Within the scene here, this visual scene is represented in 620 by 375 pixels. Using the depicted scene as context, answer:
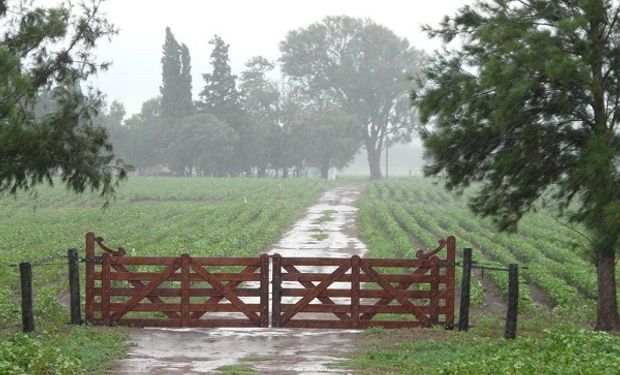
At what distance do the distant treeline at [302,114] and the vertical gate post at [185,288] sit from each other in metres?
83.5

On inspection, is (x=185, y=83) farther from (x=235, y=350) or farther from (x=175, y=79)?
(x=235, y=350)

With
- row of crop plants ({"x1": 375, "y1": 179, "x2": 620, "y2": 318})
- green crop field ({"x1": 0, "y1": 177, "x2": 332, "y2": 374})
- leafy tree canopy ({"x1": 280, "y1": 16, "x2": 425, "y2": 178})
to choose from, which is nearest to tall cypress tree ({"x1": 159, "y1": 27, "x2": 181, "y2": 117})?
leafy tree canopy ({"x1": 280, "y1": 16, "x2": 425, "y2": 178})

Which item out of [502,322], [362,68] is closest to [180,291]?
[502,322]

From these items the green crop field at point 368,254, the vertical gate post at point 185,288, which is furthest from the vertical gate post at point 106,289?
the vertical gate post at point 185,288

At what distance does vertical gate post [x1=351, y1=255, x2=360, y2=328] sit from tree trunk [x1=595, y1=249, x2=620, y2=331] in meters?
4.85

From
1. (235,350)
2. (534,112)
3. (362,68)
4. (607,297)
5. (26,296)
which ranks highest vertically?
(362,68)

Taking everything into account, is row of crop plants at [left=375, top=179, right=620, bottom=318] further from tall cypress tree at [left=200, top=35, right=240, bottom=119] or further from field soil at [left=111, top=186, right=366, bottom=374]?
tall cypress tree at [left=200, top=35, right=240, bottom=119]

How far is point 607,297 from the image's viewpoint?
16547 mm

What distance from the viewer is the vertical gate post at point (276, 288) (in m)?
15.0

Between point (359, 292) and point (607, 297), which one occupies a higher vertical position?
point (359, 292)

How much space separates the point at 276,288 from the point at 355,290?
4.57 ft

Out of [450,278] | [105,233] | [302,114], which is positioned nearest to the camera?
[450,278]

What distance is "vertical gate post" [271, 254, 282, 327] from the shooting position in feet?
49.3

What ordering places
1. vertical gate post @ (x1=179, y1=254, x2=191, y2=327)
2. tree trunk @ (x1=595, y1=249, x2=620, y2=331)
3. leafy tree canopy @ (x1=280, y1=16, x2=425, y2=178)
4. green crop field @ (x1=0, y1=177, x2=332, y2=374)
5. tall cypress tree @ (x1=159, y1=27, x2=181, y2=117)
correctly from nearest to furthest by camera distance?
green crop field @ (x1=0, y1=177, x2=332, y2=374), vertical gate post @ (x1=179, y1=254, x2=191, y2=327), tree trunk @ (x1=595, y1=249, x2=620, y2=331), tall cypress tree @ (x1=159, y1=27, x2=181, y2=117), leafy tree canopy @ (x1=280, y1=16, x2=425, y2=178)
